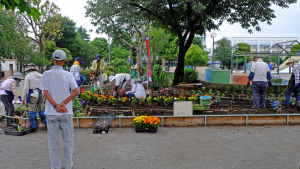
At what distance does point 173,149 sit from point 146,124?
1.36m

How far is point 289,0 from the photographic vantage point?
13.4 m

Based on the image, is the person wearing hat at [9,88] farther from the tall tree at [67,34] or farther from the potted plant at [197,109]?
the tall tree at [67,34]

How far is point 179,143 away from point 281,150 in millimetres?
2083

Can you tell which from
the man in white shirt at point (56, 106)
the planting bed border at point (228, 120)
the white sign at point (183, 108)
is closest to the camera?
the man in white shirt at point (56, 106)

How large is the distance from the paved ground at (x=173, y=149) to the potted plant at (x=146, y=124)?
153 mm

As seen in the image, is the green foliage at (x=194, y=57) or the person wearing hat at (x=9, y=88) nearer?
the person wearing hat at (x=9, y=88)

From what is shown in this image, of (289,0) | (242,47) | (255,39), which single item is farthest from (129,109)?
(255,39)

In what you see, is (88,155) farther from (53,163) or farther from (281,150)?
(281,150)

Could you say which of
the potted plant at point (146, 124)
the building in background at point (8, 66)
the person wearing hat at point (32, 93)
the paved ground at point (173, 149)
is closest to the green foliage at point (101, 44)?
the building in background at point (8, 66)

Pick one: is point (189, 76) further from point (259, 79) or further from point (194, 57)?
point (194, 57)

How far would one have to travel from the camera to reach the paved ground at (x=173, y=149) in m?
4.26

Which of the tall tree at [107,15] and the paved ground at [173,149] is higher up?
the tall tree at [107,15]

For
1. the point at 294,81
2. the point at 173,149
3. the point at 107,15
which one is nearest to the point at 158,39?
the point at 107,15

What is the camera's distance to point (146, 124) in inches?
245
